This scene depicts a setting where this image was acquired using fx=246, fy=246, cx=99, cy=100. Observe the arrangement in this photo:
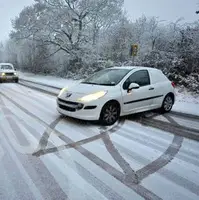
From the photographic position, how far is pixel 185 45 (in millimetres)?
15000

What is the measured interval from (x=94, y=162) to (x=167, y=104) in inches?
194

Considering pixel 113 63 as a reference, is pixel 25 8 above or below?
above

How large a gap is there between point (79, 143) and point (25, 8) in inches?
1208

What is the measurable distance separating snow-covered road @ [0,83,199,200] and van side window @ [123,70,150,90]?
3.98 ft

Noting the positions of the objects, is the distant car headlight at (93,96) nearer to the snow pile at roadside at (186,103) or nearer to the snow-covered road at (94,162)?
the snow-covered road at (94,162)

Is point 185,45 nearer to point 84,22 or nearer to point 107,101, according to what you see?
point 107,101

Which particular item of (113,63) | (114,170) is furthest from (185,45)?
(114,170)

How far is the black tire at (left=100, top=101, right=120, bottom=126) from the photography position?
6449 millimetres

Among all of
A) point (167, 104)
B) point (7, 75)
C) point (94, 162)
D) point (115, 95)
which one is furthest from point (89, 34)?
point (94, 162)

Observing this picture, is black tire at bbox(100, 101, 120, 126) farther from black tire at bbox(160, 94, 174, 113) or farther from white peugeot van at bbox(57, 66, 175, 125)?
black tire at bbox(160, 94, 174, 113)

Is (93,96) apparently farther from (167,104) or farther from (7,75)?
(7,75)

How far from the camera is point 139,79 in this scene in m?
7.49

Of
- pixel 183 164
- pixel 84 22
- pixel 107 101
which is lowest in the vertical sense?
pixel 183 164

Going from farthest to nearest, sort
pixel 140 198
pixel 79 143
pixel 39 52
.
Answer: pixel 39 52, pixel 79 143, pixel 140 198
